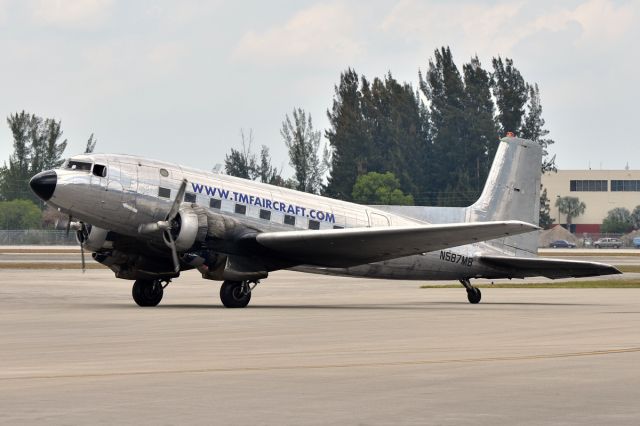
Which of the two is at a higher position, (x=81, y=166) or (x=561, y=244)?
(x=561, y=244)

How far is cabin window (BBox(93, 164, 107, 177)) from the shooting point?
3225 cm

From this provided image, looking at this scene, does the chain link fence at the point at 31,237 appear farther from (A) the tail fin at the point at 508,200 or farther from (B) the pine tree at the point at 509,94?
(A) the tail fin at the point at 508,200

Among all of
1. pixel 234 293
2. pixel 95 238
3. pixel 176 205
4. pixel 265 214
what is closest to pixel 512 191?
pixel 265 214

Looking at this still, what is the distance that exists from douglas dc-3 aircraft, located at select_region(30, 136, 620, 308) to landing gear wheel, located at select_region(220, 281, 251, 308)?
0.09 feet

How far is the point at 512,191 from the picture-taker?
38.7 metres

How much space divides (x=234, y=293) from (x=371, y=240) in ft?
13.2

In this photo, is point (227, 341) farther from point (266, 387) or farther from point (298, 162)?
point (298, 162)

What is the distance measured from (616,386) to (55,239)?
428 feet

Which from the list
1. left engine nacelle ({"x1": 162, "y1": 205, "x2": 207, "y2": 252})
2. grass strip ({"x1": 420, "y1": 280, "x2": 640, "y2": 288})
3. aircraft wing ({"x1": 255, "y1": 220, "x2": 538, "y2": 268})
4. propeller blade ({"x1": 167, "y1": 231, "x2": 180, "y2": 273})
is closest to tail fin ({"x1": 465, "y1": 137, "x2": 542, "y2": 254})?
aircraft wing ({"x1": 255, "y1": 220, "x2": 538, "y2": 268})

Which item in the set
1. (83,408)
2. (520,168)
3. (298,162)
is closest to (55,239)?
(298,162)

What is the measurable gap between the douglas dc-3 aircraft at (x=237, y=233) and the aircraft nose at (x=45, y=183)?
0.03 meters

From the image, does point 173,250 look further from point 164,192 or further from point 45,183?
point 45,183

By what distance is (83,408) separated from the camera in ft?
43.8

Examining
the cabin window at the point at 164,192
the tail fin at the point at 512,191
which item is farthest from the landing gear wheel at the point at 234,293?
the tail fin at the point at 512,191
